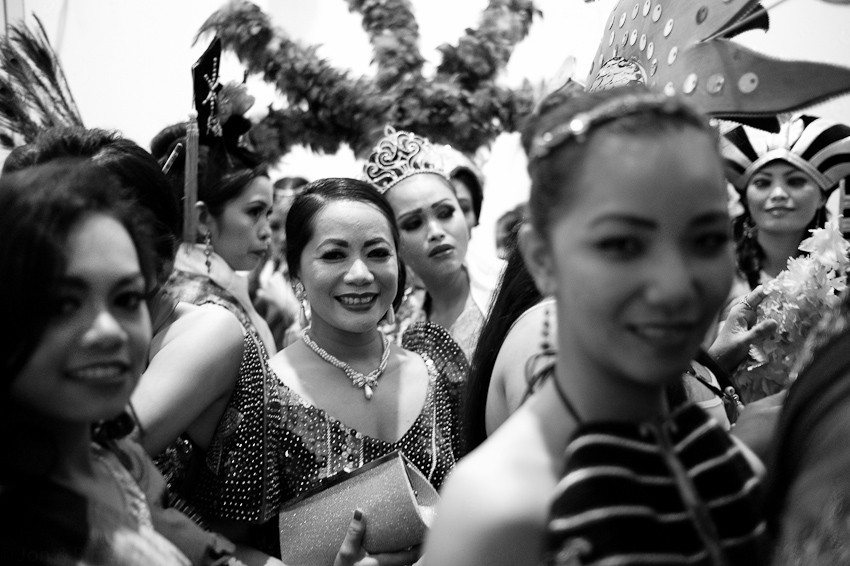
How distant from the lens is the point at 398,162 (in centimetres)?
294

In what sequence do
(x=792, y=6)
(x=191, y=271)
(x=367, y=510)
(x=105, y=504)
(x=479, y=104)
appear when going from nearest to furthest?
1. (x=105, y=504)
2. (x=792, y=6)
3. (x=367, y=510)
4. (x=191, y=271)
5. (x=479, y=104)

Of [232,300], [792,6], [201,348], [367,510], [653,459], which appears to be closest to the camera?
[653,459]

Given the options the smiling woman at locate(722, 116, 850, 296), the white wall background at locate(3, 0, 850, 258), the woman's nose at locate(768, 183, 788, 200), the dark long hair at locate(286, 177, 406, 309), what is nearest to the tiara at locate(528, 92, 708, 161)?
the dark long hair at locate(286, 177, 406, 309)

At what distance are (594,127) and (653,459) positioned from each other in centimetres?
31

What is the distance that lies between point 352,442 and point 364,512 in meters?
0.23

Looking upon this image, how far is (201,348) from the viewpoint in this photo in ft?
6.16

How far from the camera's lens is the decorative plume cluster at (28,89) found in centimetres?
242

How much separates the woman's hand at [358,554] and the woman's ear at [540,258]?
2.86 feet

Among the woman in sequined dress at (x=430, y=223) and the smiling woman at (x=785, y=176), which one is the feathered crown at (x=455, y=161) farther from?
the smiling woman at (x=785, y=176)

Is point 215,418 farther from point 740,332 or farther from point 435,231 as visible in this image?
point 740,332

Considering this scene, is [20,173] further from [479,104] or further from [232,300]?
[479,104]

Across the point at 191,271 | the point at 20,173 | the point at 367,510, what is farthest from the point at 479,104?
the point at 20,173

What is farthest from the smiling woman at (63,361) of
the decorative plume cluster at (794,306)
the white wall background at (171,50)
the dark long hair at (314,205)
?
the white wall background at (171,50)

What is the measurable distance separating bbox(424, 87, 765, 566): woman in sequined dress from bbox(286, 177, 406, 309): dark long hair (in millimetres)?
1243
